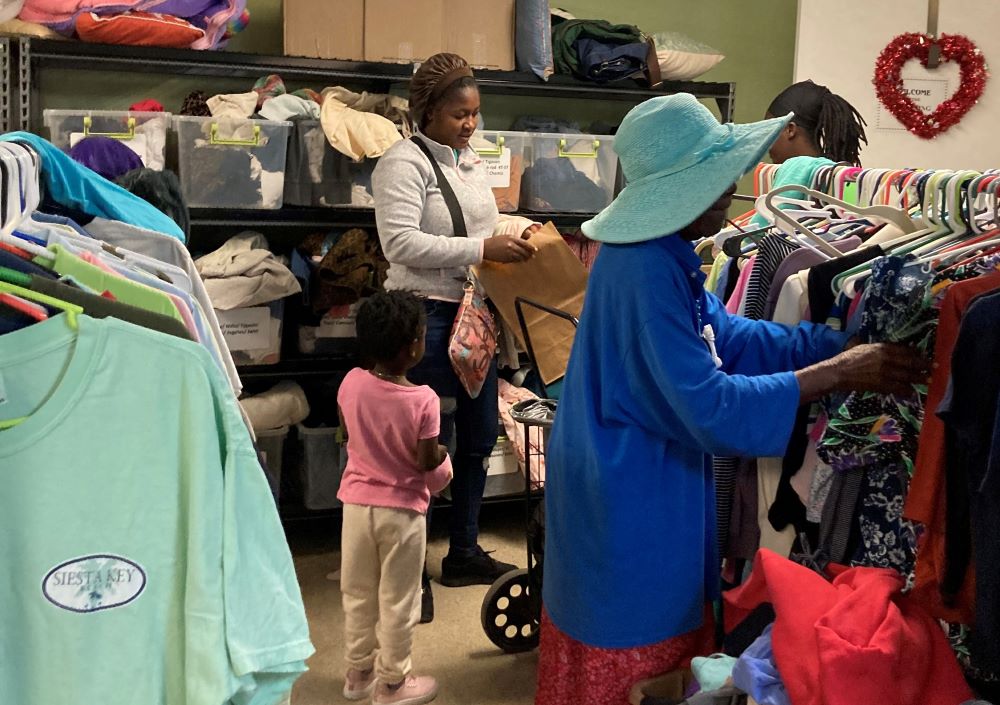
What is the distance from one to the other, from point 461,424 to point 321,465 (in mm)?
690

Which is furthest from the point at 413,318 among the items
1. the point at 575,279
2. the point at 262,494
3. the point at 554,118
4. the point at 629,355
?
the point at 554,118

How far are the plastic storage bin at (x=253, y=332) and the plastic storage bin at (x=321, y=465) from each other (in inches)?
12.0

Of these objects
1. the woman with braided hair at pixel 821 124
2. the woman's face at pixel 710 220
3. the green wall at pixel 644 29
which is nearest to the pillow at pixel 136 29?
the green wall at pixel 644 29

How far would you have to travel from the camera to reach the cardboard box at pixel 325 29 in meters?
3.54

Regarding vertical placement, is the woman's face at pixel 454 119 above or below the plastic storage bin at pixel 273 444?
above

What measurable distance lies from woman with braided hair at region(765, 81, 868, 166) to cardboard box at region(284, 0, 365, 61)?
1.51 m

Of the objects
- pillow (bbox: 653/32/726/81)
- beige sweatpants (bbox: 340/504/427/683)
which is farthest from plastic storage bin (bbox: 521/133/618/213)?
beige sweatpants (bbox: 340/504/427/683)

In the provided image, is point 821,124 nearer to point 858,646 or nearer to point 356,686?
point 858,646

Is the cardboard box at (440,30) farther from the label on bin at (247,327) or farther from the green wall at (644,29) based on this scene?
the label on bin at (247,327)

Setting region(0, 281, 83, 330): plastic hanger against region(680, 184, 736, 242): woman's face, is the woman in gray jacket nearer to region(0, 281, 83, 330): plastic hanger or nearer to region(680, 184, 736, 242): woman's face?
region(680, 184, 736, 242): woman's face

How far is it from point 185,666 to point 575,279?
1.98 metres

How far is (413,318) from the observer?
7.91 ft

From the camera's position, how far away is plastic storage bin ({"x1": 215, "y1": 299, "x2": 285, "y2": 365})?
11.3ft

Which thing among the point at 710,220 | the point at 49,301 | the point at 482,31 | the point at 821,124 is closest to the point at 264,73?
the point at 482,31
